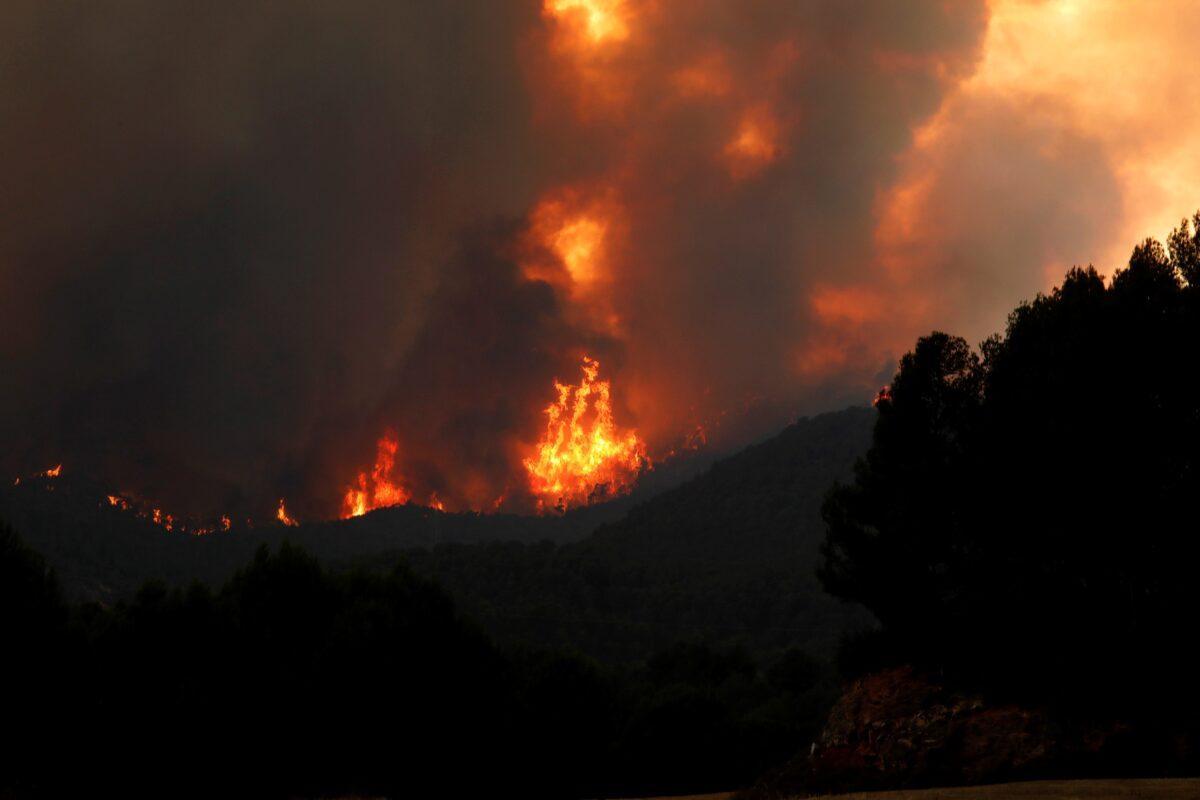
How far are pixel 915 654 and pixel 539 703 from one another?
33.3 m

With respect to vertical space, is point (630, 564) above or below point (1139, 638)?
above

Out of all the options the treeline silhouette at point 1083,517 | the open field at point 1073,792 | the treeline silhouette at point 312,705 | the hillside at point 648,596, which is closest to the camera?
the open field at point 1073,792

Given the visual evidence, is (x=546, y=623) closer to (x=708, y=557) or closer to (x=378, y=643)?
(x=708, y=557)

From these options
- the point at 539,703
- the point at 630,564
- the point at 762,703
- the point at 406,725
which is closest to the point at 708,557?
the point at 630,564

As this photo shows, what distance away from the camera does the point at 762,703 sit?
296 feet

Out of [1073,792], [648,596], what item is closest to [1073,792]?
[1073,792]

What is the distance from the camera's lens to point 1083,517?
31.5 meters

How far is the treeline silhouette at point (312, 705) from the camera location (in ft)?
118

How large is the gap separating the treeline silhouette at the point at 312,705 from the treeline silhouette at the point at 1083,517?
25.7 meters

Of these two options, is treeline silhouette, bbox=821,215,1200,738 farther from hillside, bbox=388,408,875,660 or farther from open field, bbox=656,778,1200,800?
hillside, bbox=388,408,875,660

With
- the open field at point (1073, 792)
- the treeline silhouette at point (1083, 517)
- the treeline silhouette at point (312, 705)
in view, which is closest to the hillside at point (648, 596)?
the treeline silhouette at point (312, 705)

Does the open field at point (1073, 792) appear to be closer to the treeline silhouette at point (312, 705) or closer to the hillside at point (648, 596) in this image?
the treeline silhouette at point (312, 705)

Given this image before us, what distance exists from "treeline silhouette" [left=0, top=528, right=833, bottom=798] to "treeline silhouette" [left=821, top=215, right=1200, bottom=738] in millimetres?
25740

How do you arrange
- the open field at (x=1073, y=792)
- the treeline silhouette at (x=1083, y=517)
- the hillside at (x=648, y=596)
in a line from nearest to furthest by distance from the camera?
the open field at (x=1073, y=792)
the treeline silhouette at (x=1083, y=517)
the hillside at (x=648, y=596)
